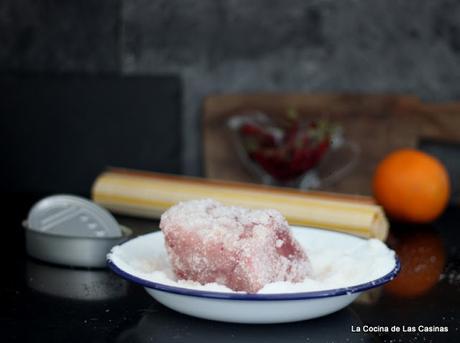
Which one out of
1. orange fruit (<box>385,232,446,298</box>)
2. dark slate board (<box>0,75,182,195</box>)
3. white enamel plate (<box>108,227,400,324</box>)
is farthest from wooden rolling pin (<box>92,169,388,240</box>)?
dark slate board (<box>0,75,182,195</box>)

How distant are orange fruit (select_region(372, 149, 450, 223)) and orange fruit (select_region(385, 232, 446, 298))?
7 cm

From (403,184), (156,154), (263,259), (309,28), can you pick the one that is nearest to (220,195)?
(403,184)

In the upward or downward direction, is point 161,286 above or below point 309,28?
below

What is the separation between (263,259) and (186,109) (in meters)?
1.78

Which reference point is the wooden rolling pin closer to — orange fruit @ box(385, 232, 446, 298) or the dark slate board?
orange fruit @ box(385, 232, 446, 298)

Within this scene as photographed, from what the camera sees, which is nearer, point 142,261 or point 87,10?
point 142,261

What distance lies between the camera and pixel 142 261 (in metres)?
1.11

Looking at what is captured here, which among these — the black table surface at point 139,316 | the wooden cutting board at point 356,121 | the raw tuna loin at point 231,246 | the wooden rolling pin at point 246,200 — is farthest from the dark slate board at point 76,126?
the raw tuna loin at point 231,246

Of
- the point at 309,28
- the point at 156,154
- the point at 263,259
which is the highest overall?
the point at 309,28

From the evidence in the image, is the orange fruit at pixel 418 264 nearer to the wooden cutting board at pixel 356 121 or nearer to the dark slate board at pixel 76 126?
the wooden cutting board at pixel 356 121

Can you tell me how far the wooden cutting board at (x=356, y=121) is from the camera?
8.14 ft

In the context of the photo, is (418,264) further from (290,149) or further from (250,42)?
(250,42)

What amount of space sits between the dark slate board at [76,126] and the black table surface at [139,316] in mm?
1170

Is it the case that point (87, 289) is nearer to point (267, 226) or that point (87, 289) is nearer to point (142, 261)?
point (142, 261)
